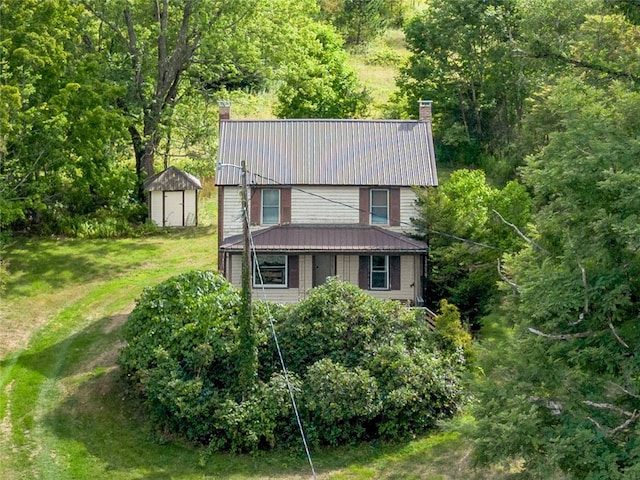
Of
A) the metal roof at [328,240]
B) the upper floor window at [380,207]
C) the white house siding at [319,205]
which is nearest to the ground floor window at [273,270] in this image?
the metal roof at [328,240]

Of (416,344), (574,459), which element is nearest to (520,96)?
(416,344)

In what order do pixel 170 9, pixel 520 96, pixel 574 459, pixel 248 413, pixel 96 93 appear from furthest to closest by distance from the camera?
pixel 520 96 < pixel 170 9 < pixel 96 93 < pixel 248 413 < pixel 574 459

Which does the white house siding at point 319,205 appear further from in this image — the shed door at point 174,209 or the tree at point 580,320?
the tree at point 580,320

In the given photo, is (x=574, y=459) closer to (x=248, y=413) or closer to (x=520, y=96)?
(x=248, y=413)

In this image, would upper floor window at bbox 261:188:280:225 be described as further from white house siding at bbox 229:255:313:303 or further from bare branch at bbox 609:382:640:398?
bare branch at bbox 609:382:640:398

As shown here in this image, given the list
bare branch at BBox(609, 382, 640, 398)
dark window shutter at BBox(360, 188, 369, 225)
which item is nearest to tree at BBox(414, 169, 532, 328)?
dark window shutter at BBox(360, 188, 369, 225)
